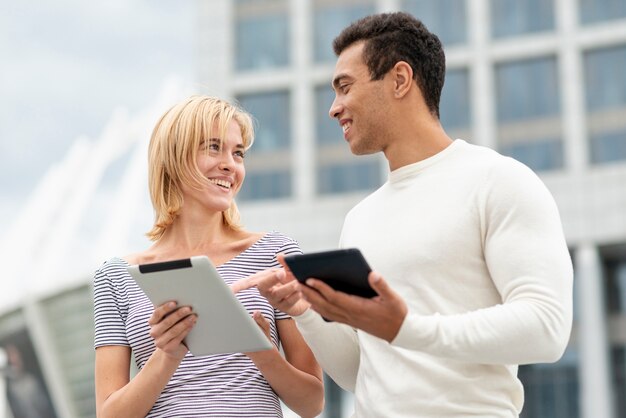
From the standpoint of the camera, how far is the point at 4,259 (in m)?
33.5

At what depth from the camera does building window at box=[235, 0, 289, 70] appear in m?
36.3

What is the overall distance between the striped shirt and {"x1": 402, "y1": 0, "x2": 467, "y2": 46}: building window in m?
31.1

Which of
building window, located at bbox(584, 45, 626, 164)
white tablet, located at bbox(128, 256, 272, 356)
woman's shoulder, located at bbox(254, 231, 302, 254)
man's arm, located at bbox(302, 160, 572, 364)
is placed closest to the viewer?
man's arm, located at bbox(302, 160, 572, 364)

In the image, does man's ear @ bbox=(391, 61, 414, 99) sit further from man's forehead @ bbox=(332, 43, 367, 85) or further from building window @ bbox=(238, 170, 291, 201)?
building window @ bbox=(238, 170, 291, 201)

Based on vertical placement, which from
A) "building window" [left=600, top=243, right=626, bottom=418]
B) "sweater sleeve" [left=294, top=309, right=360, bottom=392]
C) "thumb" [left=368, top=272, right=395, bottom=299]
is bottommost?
"building window" [left=600, top=243, right=626, bottom=418]

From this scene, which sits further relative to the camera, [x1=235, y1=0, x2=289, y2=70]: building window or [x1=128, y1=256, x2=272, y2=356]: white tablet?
[x1=235, y1=0, x2=289, y2=70]: building window

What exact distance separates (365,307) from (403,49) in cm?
92

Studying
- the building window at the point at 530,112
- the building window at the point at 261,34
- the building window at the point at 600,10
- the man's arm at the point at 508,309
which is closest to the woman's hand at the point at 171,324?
the man's arm at the point at 508,309

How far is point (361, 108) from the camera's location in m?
3.45

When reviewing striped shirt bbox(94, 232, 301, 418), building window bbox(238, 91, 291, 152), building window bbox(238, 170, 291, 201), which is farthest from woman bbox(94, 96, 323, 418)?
building window bbox(238, 91, 291, 152)

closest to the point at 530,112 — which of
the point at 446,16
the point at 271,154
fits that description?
the point at 446,16

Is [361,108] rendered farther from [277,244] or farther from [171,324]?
[171,324]

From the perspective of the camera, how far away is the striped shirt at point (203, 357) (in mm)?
3723

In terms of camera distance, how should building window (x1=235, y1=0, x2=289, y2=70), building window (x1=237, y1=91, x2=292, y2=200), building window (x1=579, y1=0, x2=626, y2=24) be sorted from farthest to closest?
building window (x1=235, y1=0, x2=289, y2=70) → building window (x1=237, y1=91, x2=292, y2=200) → building window (x1=579, y1=0, x2=626, y2=24)
